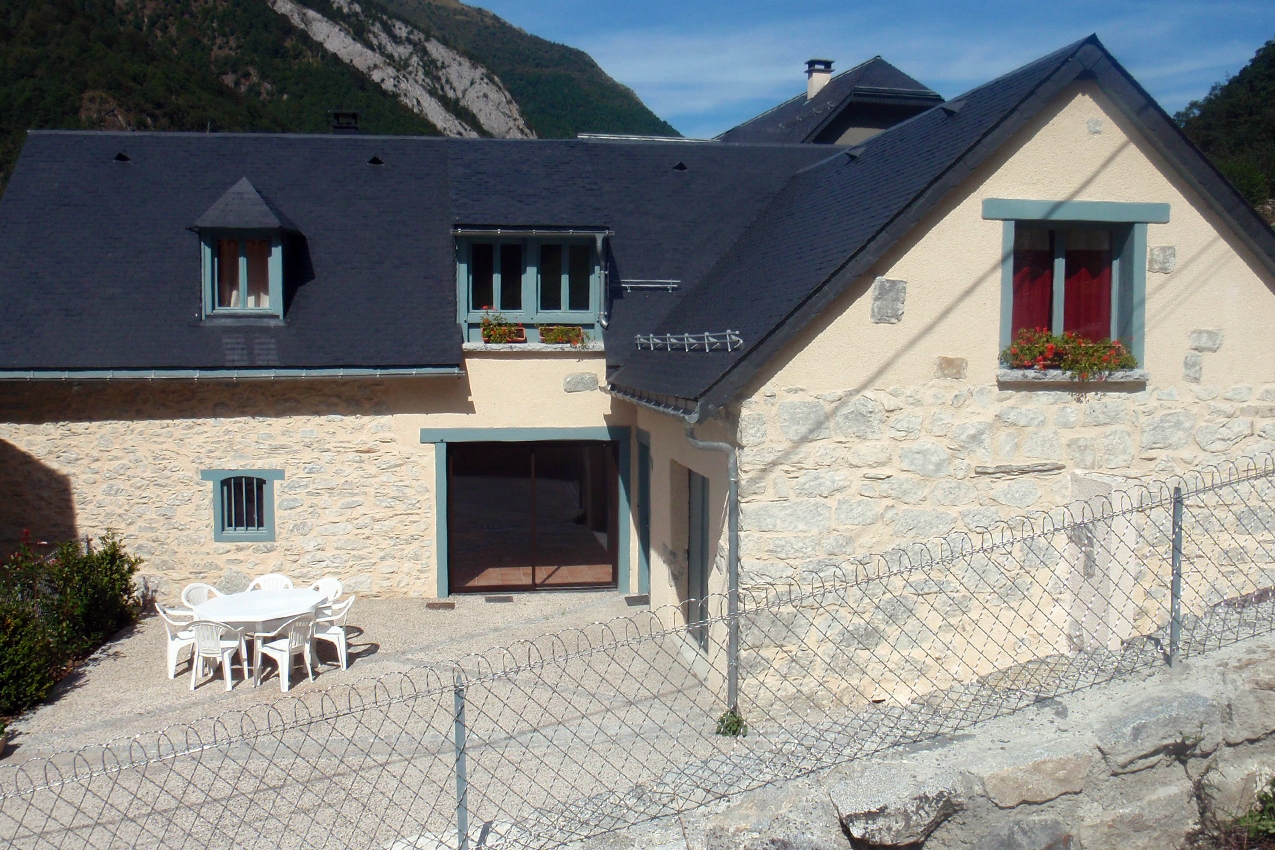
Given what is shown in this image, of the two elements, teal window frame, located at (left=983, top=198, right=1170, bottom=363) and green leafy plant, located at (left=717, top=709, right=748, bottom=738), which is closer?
green leafy plant, located at (left=717, top=709, right=748, bottom=738)

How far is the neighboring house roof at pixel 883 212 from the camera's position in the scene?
24.3 feet

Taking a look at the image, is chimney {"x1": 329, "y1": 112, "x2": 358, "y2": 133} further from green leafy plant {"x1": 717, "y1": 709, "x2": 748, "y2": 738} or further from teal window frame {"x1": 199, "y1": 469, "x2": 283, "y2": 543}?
green leafy plant {"x1": 717, "y1": 709, "x2": 748, "y2": 738}

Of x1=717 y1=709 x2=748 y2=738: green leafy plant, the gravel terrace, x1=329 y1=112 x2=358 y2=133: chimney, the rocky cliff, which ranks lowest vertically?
the gravel terrace

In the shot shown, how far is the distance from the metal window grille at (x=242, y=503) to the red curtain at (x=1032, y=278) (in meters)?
8.33

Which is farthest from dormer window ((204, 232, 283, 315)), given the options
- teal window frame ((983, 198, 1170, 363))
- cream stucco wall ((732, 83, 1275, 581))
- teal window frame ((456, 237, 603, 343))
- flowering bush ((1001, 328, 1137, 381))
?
flowering bush ((1001, 328, 1137, 381))

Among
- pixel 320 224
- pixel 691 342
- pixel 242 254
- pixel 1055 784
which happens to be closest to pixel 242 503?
pixel 242 254

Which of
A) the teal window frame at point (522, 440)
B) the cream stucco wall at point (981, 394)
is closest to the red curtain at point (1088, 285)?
the cream stucco wall at point (981, 394)

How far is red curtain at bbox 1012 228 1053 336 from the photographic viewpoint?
8312mm

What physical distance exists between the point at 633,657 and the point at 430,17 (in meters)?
86.7

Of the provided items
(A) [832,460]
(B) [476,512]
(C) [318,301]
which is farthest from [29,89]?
(A) [832,460]

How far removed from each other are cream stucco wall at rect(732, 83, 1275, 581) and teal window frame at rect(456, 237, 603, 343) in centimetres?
526

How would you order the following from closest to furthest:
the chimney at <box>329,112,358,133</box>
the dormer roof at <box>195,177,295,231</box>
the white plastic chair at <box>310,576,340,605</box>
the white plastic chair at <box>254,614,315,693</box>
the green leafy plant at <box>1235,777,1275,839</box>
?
the green leafy plant at <box>1235,777,1275,839</box> → the white plastic chair at <box>254,614,315,693</box> → the white plastic chair at <box>310,576,340,605</box> → the dormer roof at <box>195,177,295,231</box> → the chimney at <box>329,112,358,133</box>

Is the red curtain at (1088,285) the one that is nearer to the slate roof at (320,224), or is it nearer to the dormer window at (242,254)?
the slate roof at (320,224)

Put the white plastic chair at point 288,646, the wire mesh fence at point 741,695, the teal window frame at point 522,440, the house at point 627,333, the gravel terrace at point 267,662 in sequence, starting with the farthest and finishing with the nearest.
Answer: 1. the teal window frame at point 522,440
2. the white plastic chair at point 288,646
3. the gravel terrace at point 267,662
4. the house at point 627,333
5. the wire mesh fence at point 741,695
